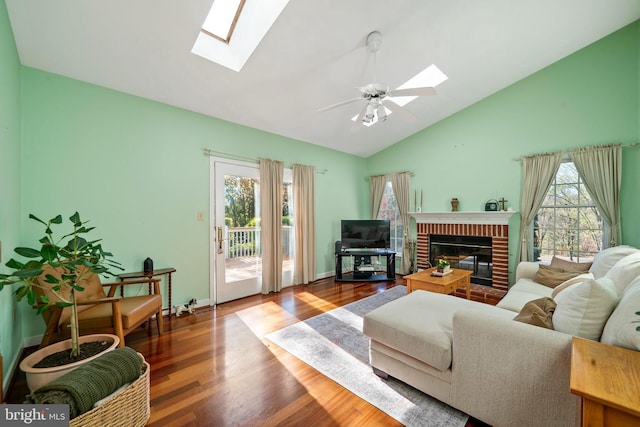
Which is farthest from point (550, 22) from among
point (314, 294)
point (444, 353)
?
point (314, 294)

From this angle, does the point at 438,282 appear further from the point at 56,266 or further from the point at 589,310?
the point at 56,266

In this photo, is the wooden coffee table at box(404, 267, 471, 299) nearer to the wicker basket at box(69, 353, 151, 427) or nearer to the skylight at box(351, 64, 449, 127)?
the skylight at box(351, 64, 449, 127)

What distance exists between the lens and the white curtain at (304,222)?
187 inches

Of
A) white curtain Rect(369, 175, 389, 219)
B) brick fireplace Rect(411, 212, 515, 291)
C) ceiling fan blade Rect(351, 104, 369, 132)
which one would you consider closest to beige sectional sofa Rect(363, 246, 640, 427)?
ceiling fan blade Rect(351, 104, 369, 132)

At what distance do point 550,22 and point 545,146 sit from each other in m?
1.66

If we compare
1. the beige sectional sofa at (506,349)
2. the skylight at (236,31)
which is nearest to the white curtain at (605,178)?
the beige sectional sofa at (506,349)

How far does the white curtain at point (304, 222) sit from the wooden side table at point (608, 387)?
3.98 meters

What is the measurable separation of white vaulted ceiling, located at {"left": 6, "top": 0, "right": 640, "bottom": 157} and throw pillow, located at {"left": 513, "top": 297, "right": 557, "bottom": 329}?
9.15ft

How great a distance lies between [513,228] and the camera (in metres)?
4.25

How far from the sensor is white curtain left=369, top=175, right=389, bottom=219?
5.86 meters

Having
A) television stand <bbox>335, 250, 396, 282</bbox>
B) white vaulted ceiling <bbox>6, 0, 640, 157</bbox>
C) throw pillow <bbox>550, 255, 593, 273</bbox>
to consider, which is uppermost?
white vaulted ceiling <bbox>6, 0, 640, 157</bbox>

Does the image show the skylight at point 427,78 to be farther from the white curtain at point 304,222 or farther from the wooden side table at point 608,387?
the wooden side table at point 608,387

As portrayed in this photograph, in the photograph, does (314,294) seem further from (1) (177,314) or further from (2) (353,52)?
(2) (353,52)

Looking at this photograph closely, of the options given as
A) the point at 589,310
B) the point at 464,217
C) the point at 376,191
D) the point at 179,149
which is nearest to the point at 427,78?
the point at 464,217
